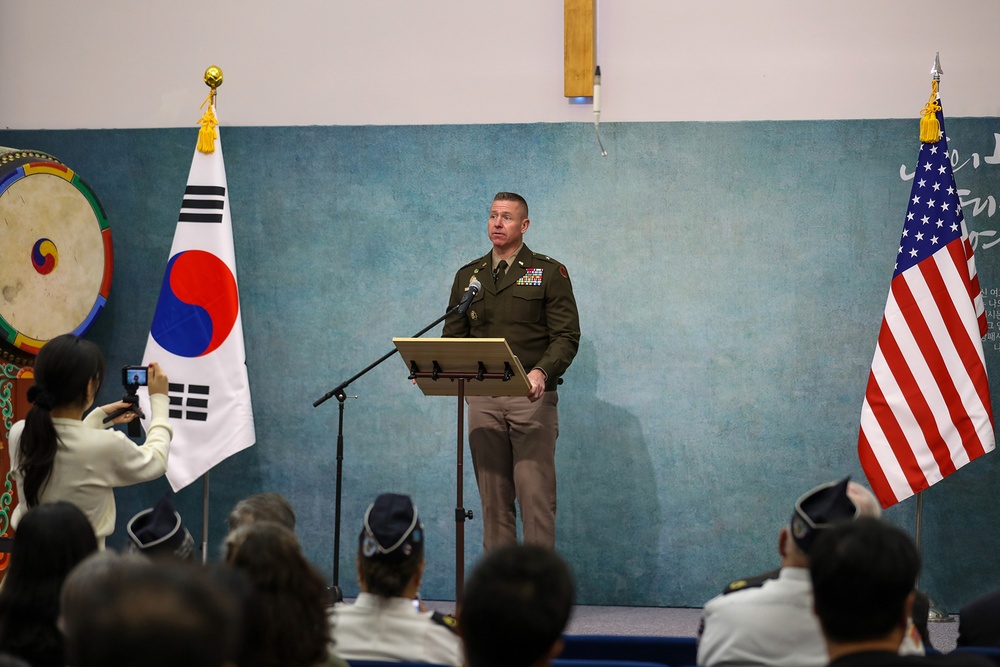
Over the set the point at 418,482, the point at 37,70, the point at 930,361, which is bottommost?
the point at 418,482

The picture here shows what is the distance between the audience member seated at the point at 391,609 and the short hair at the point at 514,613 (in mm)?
608

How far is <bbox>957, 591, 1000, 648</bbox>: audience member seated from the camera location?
8.46 feet

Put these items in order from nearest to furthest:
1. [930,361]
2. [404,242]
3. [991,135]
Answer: [930,361] < [991,135] < [404,242]

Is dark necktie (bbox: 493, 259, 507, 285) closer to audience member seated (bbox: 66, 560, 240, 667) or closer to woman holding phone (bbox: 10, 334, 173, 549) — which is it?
woman holding phone (bbox: 10, 334, 173, 549)

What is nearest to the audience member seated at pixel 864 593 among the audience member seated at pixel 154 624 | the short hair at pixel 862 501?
the short hair at pixel 862 501

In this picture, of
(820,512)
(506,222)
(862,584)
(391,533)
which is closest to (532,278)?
(506,222)

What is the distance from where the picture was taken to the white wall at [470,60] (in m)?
5.57

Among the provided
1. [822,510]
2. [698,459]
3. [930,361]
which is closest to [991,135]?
[930,361]

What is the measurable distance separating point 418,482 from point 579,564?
0.93 metres

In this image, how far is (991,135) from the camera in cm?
549

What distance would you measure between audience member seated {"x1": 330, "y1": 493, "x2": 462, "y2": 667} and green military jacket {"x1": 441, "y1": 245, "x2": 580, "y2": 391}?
8.33ft

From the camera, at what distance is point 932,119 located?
16.9ft

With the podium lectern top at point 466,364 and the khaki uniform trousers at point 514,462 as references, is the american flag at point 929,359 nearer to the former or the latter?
the khaki uniform trousers at point 514,462

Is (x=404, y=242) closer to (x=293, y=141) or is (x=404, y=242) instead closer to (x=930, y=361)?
(x=293, y=141)
